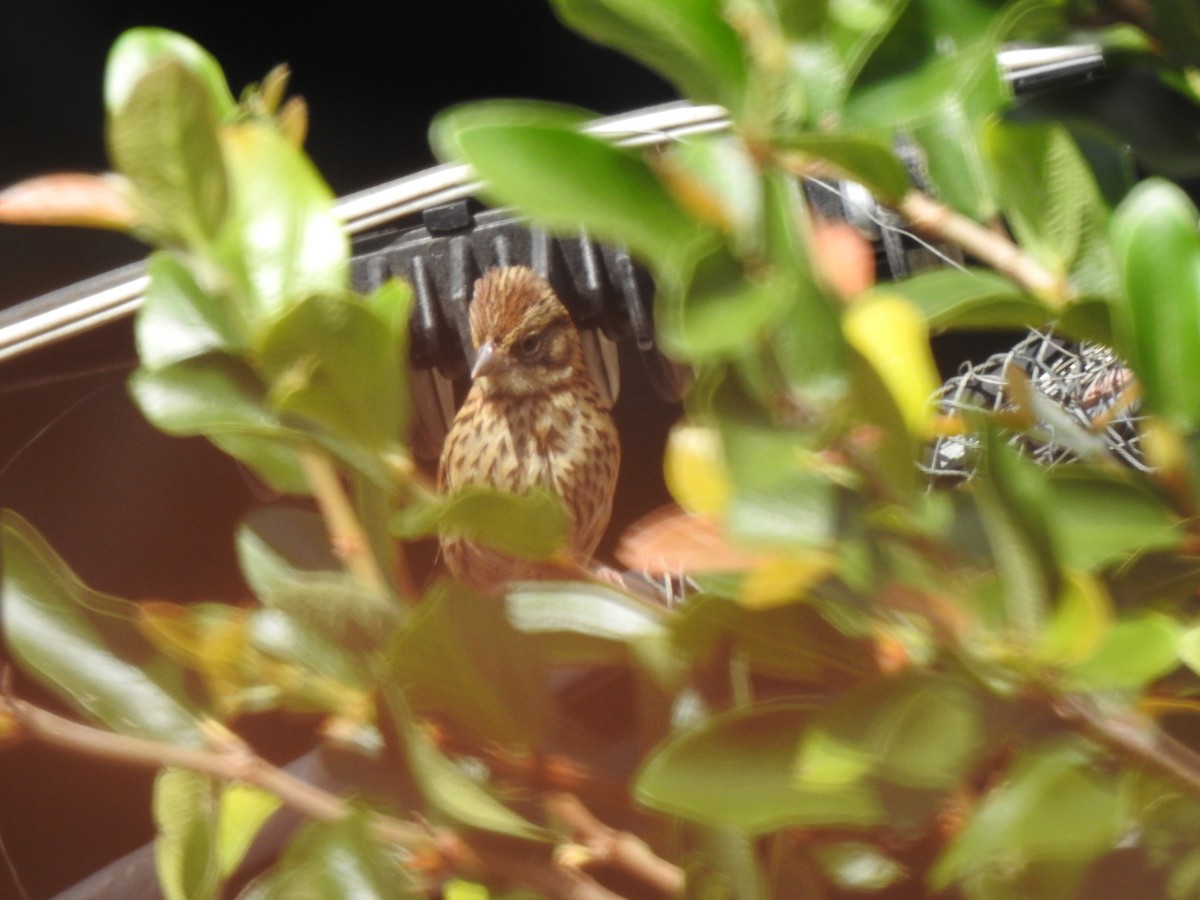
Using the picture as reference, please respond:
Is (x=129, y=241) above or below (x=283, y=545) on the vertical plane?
above

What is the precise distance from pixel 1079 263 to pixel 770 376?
0.07 meters

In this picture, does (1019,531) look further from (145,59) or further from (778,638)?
(145,59)

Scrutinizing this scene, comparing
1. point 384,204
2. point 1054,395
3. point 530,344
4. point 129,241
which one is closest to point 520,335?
point 530,344

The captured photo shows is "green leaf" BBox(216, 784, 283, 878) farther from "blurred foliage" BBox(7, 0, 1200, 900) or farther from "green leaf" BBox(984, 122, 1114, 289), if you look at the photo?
"green leaf" BBox(984, 122, 1114, 289)

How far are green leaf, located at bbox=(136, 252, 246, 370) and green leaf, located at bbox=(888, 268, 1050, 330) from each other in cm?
9

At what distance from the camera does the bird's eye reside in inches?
20.6

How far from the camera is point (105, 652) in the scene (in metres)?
0.19

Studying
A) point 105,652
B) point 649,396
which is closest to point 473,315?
point 649,396

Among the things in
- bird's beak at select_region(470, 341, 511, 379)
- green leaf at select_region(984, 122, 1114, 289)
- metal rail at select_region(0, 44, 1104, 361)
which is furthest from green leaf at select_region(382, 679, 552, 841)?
bird's beak at select_region(470, 341, 511, 379)

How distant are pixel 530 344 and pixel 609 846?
0.36m

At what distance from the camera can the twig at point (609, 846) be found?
7.0 inches

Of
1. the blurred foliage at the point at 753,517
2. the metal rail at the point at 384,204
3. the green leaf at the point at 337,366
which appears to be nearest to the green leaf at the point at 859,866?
the blurred foliage at the point at 753,517

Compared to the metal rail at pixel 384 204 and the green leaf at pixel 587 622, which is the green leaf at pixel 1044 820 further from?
the metal rail at pixel 384 204

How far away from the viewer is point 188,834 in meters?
0.19
